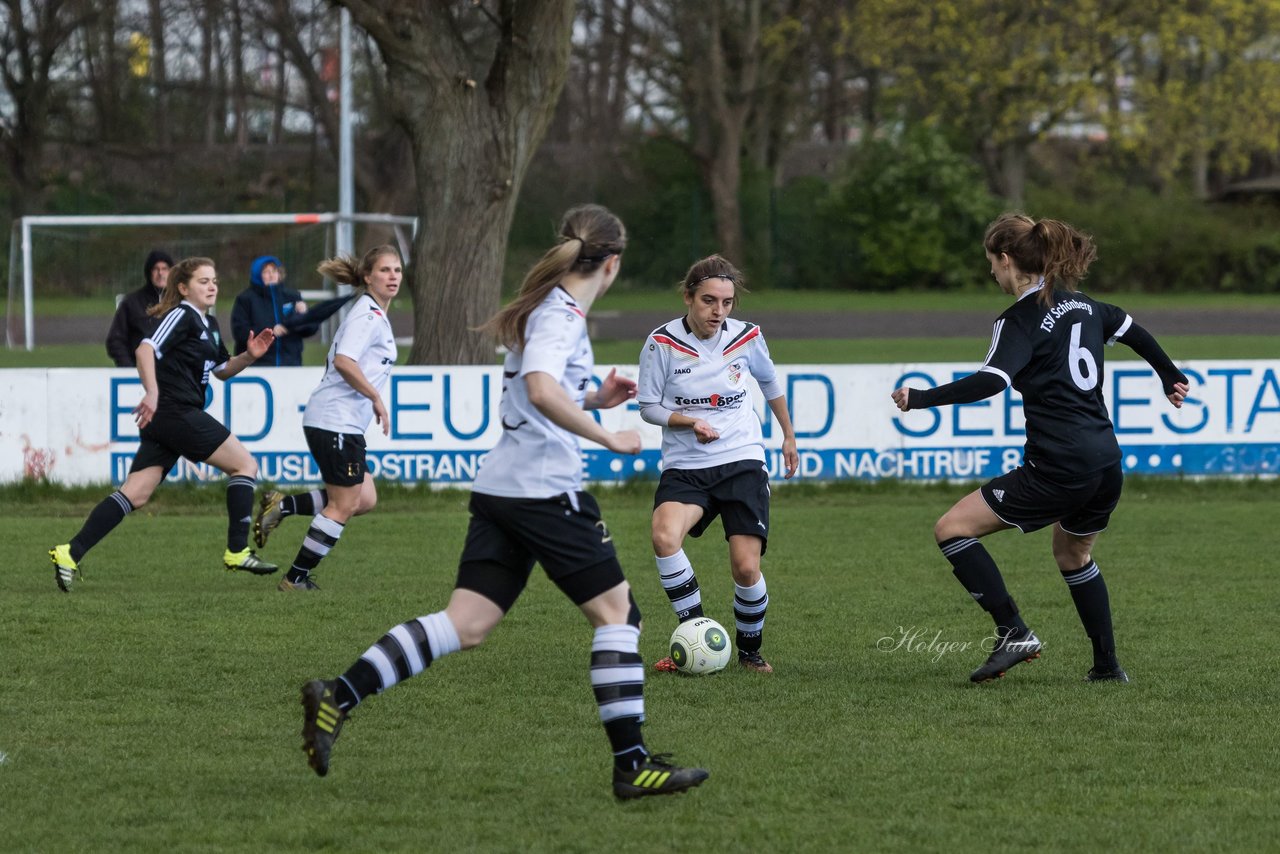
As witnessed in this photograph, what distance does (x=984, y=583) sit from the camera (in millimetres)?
6391

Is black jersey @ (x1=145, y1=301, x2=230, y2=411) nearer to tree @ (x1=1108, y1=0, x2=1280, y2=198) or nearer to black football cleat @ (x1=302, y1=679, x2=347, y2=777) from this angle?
black football cleat @ (x1=302, y1=679, x2=347, y2=777)

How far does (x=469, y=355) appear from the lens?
15.2 m

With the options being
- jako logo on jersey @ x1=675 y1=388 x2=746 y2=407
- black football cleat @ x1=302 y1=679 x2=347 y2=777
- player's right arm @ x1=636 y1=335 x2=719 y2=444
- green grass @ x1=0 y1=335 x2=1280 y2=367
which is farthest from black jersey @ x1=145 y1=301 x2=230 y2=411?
green grass @ x1=0 y1=335 x2=1280 y2=367

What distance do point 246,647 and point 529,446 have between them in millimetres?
2878

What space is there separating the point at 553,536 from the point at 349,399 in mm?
4081

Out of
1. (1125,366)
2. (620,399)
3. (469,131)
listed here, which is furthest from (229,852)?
(469,131)

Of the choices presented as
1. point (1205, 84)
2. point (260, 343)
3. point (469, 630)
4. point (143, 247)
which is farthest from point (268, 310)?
point (1205, 84)

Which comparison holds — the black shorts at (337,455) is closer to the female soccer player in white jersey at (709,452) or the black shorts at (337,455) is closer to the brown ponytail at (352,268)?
the brown ponytail at (352,268)

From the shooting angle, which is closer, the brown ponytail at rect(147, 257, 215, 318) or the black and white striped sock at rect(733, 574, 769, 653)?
the black and white striped sock at rect(733, 574, 769, 653)

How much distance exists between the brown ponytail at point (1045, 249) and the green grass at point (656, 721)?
1.56 metres

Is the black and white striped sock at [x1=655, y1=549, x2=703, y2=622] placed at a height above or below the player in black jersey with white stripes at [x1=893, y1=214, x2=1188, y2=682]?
below

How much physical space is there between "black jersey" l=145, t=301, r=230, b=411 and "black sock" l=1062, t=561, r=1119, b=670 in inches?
186

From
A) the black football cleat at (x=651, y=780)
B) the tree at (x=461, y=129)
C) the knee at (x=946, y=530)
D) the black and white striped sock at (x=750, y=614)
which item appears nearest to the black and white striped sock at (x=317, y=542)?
the black and white striped sock at (x=750, y=614)

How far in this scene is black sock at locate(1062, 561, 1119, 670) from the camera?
6.40m
